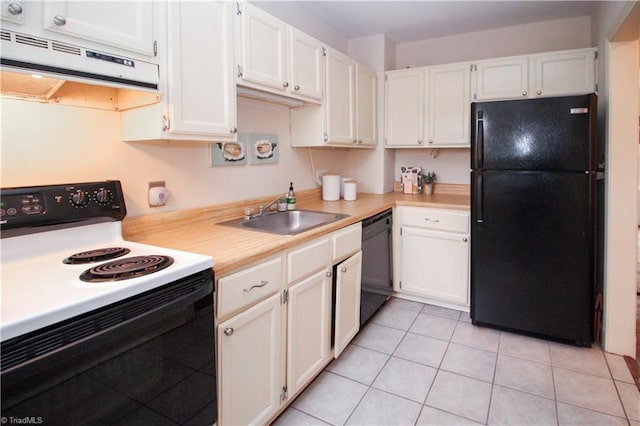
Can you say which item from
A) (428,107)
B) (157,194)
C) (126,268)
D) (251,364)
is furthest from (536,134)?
(126,268)

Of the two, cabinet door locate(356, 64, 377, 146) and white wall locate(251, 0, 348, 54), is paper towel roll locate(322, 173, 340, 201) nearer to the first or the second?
cabinet door locate(356, 64, 377, 146)

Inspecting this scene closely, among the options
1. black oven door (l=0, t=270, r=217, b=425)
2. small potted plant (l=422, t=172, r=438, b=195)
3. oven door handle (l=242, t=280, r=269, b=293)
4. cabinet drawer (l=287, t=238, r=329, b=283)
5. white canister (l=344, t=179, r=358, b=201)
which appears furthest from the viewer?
small potted plant (l=422, t=172, r=438, b=195)

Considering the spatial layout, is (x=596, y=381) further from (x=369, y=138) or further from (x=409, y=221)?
(x=369, y=138)

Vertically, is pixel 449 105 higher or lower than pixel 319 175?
higher

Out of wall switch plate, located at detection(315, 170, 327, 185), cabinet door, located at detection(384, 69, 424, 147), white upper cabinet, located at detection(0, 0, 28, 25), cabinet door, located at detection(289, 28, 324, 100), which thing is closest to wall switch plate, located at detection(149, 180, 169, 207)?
white upper cabinet, located at detection(0, 0, 28, 25)

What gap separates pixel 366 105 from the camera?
10.4 feet

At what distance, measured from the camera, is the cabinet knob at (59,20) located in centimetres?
109

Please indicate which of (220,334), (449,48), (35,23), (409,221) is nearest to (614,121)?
(409,221)

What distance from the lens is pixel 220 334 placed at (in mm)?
1309

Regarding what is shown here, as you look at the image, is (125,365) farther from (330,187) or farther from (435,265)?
(435,265)

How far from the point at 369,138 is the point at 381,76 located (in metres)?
0.62

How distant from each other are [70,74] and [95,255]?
1.98 ft

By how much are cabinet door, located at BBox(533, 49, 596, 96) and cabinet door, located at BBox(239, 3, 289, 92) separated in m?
2.02

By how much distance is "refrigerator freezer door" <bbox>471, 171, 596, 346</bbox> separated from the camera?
2.26 metres
